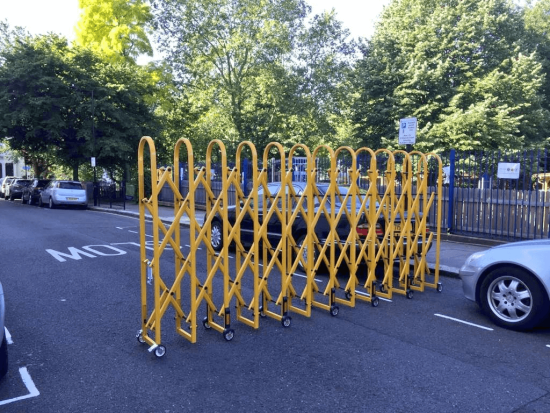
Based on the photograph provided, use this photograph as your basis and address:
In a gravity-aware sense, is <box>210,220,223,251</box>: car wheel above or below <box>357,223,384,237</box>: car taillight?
below

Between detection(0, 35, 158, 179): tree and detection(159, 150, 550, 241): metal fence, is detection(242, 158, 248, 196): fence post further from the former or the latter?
detection(0, 35, 158, 179): tree

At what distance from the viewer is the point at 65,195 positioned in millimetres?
24000

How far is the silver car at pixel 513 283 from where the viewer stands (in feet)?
17.0

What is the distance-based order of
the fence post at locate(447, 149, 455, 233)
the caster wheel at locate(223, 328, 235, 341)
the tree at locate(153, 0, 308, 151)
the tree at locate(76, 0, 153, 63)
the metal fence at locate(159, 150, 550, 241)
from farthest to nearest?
1. the tree at locate(76, 0, 153, 63)
2. the tree at locate(153, 0, 308, 151)
3. the fence post at locate(447, 149, 455, 233)
4. the metal fence at locate(159, 150, 550, 241)
5. the caster wheel at locate(223, 328, 235, 341)

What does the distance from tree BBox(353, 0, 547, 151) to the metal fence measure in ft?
36.3

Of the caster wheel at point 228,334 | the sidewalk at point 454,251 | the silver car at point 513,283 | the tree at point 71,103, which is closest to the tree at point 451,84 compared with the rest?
the sidewalk at point 454,251

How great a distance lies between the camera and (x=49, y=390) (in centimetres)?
390

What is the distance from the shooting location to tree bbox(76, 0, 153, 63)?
103 feet

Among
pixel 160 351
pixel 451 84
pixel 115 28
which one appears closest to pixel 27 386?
pixel 160 351

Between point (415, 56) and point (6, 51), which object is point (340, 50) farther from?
point (6, 51)

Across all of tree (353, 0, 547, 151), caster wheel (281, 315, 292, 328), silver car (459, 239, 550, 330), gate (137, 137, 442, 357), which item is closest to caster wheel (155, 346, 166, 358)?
gate (137, 137, 442, 357)

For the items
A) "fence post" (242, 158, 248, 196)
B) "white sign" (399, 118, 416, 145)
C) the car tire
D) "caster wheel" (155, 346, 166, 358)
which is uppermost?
"white sign" (399, 118, 416, 145)

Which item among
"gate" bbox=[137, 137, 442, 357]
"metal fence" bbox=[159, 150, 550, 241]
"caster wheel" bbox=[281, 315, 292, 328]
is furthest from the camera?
"metal fence" bbox=[159, 150, 550, 241]

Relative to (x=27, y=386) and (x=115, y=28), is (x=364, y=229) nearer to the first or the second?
(x=27, y=386)
